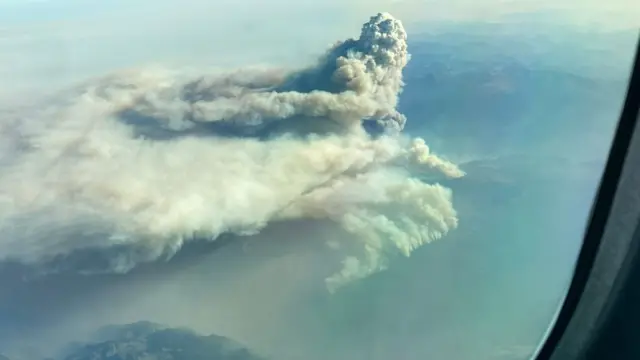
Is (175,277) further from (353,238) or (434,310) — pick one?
(434,310)

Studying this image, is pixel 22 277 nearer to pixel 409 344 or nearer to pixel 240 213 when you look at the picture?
pixel 240 213

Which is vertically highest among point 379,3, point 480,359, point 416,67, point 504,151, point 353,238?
point 379,3

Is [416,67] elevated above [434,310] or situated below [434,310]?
above

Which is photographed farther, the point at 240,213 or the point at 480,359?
the point at 480,359

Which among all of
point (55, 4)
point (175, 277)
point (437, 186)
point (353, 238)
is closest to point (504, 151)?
point (437, 186)
